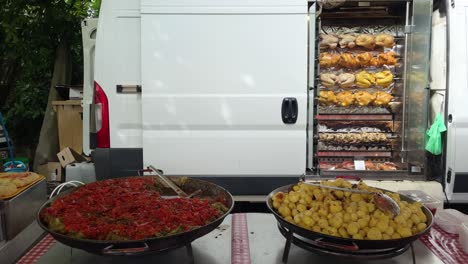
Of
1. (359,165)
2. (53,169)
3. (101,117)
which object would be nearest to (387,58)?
(359,165)

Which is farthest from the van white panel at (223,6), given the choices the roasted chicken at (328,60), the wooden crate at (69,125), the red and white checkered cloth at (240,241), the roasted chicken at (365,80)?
the wooden crate at (69,125)

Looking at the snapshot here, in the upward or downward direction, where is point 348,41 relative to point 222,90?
upward

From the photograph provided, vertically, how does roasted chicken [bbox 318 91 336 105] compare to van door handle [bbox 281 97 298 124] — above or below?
above

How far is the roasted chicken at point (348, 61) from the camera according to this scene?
432 cm

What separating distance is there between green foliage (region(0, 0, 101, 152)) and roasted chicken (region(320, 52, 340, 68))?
4693 millimetres

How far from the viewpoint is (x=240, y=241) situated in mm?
1852

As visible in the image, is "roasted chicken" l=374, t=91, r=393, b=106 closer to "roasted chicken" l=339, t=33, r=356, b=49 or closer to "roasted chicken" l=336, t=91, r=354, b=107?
"roasted chicken" l=336, t=91, r=354, b=107

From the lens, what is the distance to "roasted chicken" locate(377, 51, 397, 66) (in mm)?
4273

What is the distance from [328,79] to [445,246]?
2.75 meters

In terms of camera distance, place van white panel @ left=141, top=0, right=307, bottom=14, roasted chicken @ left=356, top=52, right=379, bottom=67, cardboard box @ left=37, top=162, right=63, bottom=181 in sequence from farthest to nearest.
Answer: cardboard box @ left=37, top=162, right=63, bottom=181 < roasted chicken @ left=356, top=52, right=379, bottom=67 < van white panel @ left=141, top=0, right=307, bottom=14

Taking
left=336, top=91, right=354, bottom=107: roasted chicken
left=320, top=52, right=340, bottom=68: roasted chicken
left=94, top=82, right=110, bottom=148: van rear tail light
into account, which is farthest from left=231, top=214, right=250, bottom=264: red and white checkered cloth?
left=320, top=52, right=340, bottom=68: roasted chicken

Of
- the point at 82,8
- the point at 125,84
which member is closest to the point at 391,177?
the point at 125,84

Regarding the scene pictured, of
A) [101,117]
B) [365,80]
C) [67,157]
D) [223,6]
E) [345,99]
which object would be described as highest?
[223,6]

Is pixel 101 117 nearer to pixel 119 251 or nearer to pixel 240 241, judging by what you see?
pixel 240 241
